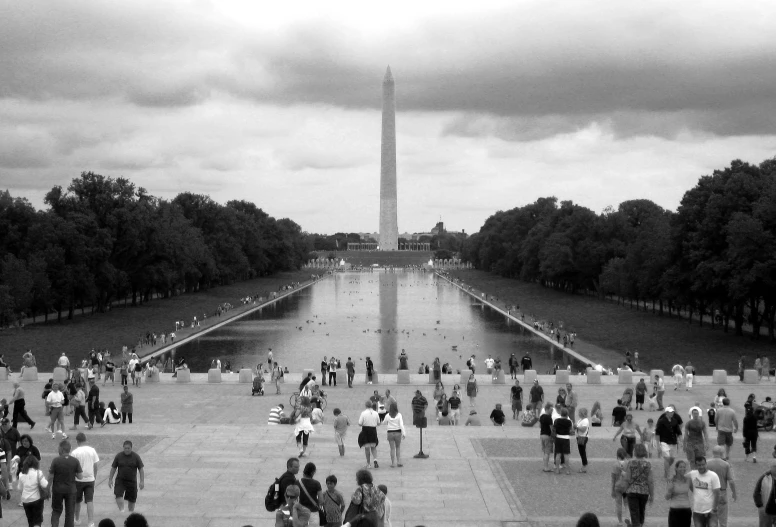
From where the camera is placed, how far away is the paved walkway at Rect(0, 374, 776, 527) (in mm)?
13016

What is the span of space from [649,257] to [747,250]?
18327mm

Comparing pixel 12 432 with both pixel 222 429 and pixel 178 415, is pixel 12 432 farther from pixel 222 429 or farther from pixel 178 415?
pixel 178 415

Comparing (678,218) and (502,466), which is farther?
(678,218)

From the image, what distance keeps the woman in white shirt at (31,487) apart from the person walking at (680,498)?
8138 mm

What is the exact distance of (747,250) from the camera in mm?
42875

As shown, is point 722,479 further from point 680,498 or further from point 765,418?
point 765,418

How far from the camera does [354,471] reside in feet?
51.8

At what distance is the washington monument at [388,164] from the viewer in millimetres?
147625

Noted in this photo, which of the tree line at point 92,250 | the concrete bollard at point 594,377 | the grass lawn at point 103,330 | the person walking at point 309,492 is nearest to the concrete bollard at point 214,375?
the grass lawn at point 103,330

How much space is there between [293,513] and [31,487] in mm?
3750

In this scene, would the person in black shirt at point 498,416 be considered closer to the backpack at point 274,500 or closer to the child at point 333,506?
the backpack at point 274,500

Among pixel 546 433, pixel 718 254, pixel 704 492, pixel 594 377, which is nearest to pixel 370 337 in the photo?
pixel 718 254

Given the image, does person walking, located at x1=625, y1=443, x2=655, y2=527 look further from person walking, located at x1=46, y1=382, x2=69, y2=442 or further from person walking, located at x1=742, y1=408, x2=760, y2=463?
person walking, located at x1=46, y1=382, x2=69, y2=442

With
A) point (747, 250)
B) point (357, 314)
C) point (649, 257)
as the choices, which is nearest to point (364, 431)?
point (747, 250)
